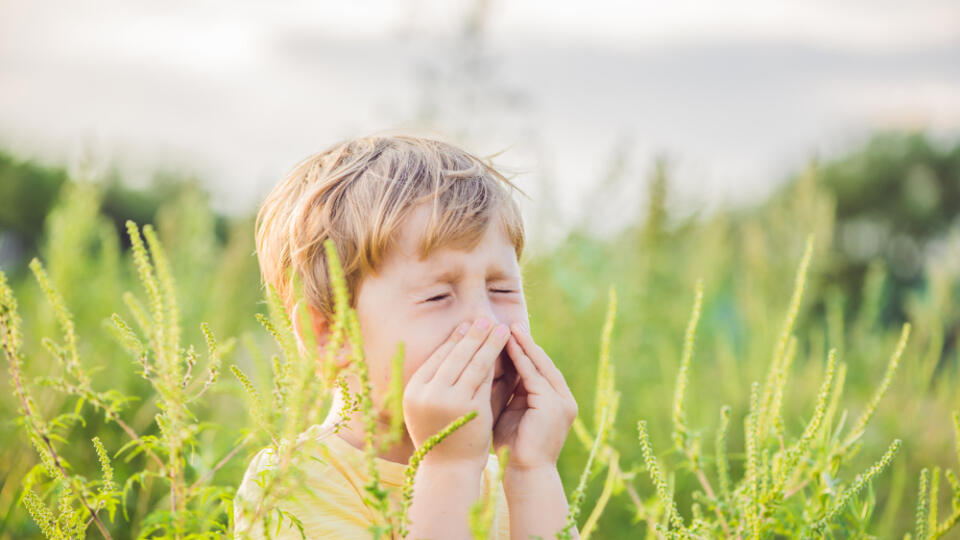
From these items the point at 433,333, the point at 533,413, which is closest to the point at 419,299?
the point at 433,333

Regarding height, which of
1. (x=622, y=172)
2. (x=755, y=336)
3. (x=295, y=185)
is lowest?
(x=755, y=336)

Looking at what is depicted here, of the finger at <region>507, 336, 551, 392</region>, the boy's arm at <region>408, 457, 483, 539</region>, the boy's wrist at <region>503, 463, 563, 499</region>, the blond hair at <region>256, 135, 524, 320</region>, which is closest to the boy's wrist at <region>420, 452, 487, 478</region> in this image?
the boy's arm at <region>408, 457, 483, 539</region>

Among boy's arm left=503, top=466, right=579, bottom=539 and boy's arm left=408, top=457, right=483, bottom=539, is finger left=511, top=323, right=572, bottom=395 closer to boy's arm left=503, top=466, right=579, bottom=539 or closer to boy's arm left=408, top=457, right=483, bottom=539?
boy's arm left=503, top=466, right=579, bottom=539

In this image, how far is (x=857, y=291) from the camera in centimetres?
1337

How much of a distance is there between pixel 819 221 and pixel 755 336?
0.80 metres

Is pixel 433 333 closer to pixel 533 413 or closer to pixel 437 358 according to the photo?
pixel 437 358

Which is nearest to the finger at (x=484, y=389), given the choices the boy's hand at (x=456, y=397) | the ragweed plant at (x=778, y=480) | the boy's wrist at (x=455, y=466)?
the boy's hand at (x=456, y=397)

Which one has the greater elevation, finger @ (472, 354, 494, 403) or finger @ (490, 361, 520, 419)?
finger @ (472, 354, 494, 403)

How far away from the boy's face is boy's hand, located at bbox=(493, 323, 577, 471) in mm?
97

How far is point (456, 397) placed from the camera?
5.13 ft

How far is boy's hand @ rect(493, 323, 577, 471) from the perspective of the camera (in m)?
1.68

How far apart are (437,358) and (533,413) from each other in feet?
0.80

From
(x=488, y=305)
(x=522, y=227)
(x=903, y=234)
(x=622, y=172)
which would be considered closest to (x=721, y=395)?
(x=622, y=172)

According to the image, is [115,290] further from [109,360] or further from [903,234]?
[903,234]
